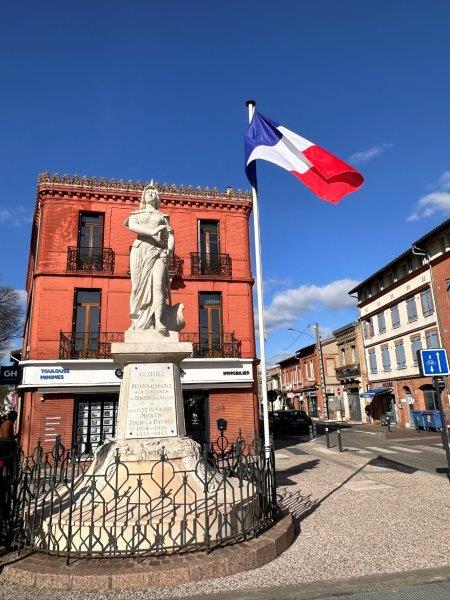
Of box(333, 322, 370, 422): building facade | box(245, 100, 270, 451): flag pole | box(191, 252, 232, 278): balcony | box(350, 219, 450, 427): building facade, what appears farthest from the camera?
box(333, 322, 370, 422): building facade

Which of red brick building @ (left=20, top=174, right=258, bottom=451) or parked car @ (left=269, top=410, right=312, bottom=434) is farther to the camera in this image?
parked car @ (left=269, top=410, right=312, bottom=434)

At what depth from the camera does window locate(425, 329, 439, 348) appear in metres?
27.5

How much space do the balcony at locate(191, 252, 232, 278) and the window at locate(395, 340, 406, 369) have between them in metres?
18.4

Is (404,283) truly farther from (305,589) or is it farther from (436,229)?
(305,589)

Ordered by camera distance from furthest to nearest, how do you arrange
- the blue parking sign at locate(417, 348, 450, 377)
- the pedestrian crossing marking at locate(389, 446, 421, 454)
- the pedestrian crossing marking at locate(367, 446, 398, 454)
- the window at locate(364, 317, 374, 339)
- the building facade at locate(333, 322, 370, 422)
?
the building facade at locate(333, 322, 370, 422) → the window at locate(364, 317, 374, 339) → the pedestrian crossing marking at locate(367, 446, 398, 454) → the pedestrian crossing marking at locate(389, 446, 421, 454) → the blue parking sign at locate(417, 348, 450, 377)

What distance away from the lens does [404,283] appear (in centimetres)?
3139

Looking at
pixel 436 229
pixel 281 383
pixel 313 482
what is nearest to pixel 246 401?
pixel 313 482

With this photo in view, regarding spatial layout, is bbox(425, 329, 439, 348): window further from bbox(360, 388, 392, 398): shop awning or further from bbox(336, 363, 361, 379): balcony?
bbox(336, 363, 361, 379): balcony

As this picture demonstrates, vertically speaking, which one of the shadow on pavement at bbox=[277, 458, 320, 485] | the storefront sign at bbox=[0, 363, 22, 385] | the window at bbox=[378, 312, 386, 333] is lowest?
the shadow on pavement at bbox=[277, 458, 320, 485]

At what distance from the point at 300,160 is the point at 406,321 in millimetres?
26048

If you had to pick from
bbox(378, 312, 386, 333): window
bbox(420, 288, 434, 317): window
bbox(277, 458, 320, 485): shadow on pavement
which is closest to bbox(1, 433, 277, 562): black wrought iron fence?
bbox(277, 458, 320, 485): shadow on pavement

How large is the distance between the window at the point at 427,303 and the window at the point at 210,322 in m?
16.2

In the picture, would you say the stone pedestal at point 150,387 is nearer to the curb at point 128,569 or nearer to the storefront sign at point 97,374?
the curb at point 128,569

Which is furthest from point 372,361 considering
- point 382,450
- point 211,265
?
point 211,265
